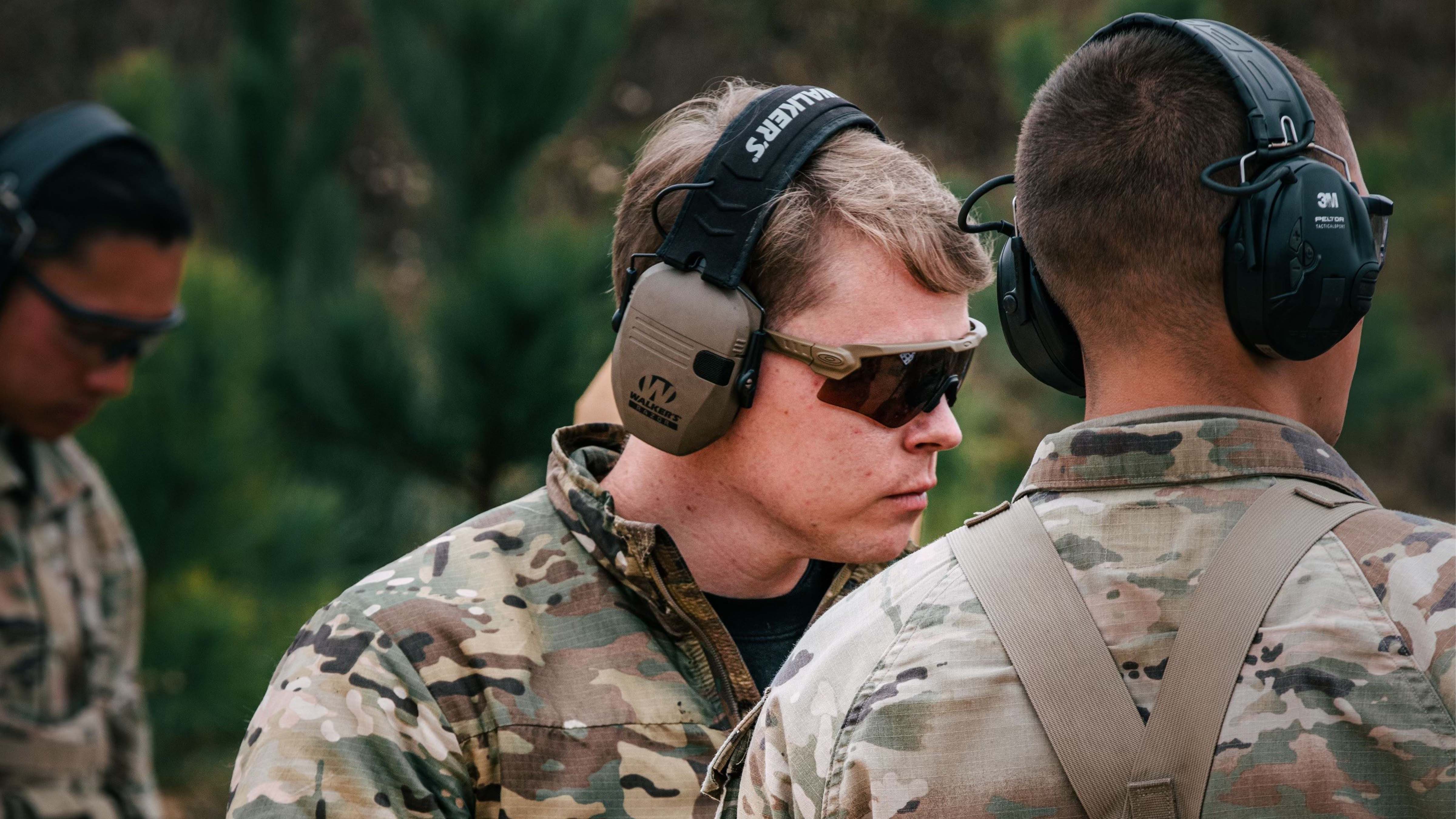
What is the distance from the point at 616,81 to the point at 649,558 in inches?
281

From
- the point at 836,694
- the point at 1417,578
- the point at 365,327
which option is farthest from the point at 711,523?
the point at 365,327

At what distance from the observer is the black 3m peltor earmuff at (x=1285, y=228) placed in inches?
46.5

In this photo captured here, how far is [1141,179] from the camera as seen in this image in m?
1.24

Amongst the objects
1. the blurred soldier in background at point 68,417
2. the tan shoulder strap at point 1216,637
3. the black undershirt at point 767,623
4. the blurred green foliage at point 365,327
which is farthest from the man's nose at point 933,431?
the blurred green foliage at point 365,327

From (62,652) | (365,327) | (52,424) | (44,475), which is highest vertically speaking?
(52,424)

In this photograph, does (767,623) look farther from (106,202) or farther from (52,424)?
(106,202)

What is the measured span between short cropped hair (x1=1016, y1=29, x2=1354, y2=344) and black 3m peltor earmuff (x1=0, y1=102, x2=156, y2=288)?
1670 millimetres

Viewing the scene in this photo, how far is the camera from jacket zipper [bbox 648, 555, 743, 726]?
195 centimetres

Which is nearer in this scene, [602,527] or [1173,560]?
[1173,560]

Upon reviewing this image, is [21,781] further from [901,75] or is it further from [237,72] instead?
[901,75]

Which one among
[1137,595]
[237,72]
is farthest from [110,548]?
[237,72]

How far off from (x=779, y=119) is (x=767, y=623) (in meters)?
0.85

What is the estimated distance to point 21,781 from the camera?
6.97 ft

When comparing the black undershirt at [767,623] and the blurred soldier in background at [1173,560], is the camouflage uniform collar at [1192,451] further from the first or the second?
the black undershirt at [767,623]
